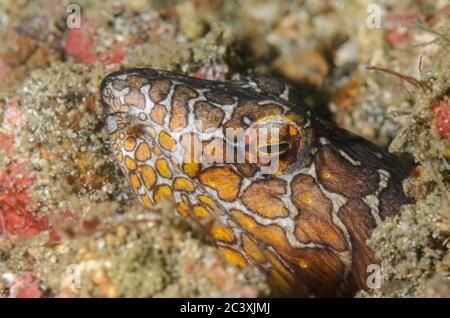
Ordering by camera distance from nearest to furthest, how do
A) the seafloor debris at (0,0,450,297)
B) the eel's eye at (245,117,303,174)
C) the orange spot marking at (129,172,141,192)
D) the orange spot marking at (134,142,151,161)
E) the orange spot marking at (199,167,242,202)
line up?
the seafloor debris at (0,0,450,297) → the eel's eye at (245,117,303,174) → the orange spot marking at (199,167,242,202) → the orange spot marking at (134,142,151,161) → the orange spot marking at (129,172,141,192)

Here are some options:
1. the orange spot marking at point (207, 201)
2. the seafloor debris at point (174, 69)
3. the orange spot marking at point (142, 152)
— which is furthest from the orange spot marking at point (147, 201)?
the orange spot marking at point (207, 201)

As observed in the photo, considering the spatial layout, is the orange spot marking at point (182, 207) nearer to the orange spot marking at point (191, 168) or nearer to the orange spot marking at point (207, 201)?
the orange spot marking at point (207, 201)

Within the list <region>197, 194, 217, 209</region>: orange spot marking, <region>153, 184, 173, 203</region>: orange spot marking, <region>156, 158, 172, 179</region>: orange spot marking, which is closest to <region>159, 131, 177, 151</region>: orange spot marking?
<region>156, 158, 172, 179</region>: orange spot marking

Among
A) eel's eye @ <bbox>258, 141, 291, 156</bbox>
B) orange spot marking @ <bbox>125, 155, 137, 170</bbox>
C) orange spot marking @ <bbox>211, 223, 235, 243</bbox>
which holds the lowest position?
orange spot marking @ <bbox>211, 223, 235, 243</bbox>

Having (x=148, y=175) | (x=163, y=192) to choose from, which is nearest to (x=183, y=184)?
(x=163, y=192)

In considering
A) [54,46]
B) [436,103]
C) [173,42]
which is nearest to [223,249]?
[436,103]

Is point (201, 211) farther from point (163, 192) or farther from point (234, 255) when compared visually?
point (234, 255)

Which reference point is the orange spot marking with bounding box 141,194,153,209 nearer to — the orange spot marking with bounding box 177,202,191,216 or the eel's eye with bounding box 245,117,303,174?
the orange spot marking with bounding box 177,202,191,216
